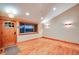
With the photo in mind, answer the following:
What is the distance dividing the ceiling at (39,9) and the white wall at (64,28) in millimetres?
138

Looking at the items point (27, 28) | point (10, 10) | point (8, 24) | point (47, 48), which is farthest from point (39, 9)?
point (47, 48)

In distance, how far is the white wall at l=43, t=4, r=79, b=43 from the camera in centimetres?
271

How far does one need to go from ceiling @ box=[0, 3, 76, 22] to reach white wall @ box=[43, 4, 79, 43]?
0.14m

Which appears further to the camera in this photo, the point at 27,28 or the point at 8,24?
the point at 27,28

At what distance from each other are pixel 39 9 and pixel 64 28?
0.88 metres

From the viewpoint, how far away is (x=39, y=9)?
2770 millimetres

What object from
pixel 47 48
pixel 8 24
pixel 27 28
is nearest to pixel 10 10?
pixel 8 24

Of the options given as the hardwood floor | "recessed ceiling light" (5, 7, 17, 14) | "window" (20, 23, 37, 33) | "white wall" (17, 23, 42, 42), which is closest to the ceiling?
"recessed ceiling light" (5, 7, 17, 14)

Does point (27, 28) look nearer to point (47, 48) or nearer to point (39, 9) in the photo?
point (39, 9)

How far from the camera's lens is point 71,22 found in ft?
9.11

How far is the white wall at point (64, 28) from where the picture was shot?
2713 millimetres

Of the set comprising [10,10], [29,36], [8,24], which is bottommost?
[29,36]

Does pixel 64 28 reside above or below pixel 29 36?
above

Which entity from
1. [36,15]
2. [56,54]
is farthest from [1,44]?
[56,54]
